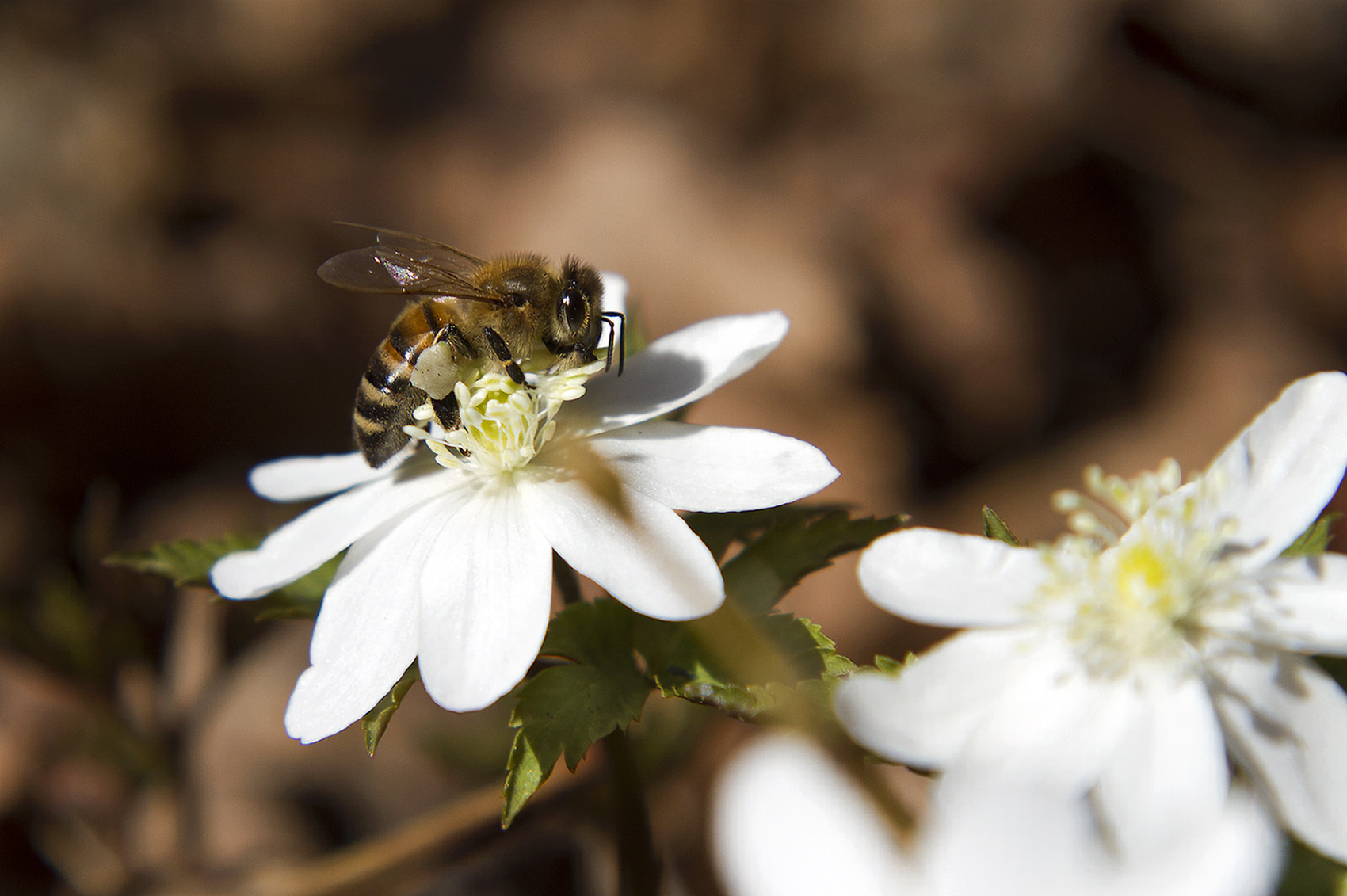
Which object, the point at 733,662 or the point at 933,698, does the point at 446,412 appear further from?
the point at 933,698

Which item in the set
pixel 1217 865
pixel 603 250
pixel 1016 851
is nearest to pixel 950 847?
pixel 1016 851

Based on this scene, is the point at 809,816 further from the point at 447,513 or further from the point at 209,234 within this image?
the point at 209,234

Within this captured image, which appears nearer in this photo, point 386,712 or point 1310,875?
point 1310,875

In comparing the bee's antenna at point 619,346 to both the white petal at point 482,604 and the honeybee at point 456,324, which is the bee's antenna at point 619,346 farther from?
the white petal at point 482,604

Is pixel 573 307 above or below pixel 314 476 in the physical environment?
above

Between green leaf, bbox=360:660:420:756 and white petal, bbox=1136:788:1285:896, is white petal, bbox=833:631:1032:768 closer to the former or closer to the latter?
white petal, bbox=1136:788:1285:896

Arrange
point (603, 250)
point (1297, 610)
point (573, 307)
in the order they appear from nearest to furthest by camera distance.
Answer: point (1297, 610), point (573, 307), point (603, 250)
